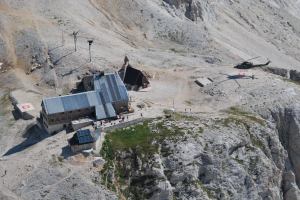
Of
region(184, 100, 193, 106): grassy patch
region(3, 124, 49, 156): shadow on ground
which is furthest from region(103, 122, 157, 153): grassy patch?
region(184, 100, 193, 106): grassy patch

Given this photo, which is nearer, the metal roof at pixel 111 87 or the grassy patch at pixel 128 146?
the grassy patch at pixel 128 146

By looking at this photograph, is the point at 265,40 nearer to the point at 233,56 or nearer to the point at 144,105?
the point at 233,56

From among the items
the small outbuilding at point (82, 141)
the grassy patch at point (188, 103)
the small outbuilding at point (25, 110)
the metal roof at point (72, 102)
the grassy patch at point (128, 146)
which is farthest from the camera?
the grassy patch at point (188, 103)

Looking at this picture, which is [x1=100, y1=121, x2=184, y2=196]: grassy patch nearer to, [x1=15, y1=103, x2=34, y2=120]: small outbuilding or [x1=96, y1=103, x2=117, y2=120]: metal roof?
[x1=96, y1=103, x2=117, y2=120]: metal roof

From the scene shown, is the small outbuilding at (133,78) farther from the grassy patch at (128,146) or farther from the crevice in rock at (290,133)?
the crevice in rock at (290,133)

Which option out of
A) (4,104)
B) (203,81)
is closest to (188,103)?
(203,81)

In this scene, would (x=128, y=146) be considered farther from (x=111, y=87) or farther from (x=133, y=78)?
(x=133, y=78)

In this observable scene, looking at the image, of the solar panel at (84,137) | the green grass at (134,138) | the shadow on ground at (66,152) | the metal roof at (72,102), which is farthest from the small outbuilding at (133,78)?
the shadow on ground at (66,152)
